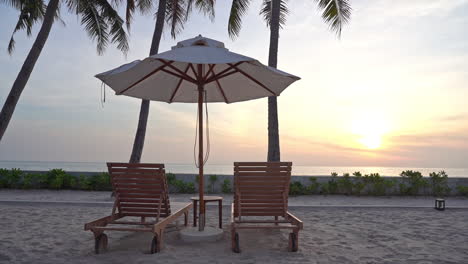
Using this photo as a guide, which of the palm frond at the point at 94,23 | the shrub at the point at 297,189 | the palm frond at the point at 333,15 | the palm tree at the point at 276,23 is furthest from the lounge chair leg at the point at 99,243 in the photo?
the palm frond at the point at 94,23

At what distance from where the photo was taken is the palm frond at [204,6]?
12672 mm

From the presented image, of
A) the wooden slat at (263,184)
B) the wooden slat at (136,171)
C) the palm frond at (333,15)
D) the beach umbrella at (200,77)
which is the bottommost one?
the wooden slat at (263,184)

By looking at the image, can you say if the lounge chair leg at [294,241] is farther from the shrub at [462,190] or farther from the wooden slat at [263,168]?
the shrub at [462,190]

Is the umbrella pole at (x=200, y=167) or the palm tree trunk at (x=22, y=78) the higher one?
the palm tree trunk at (x=22, y=78)

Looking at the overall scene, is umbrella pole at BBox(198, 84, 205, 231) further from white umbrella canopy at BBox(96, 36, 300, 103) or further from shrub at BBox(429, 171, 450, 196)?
shrub at BBox(429, 171, 450, 196)

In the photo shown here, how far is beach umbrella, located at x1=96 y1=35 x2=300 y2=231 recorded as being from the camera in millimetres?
3895

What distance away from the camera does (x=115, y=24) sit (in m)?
12.0

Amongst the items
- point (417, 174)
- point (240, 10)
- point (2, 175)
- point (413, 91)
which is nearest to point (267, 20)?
point (240, 10)

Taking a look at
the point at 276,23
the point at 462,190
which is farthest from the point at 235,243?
the point at 462,190

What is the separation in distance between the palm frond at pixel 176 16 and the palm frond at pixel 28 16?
185 inches

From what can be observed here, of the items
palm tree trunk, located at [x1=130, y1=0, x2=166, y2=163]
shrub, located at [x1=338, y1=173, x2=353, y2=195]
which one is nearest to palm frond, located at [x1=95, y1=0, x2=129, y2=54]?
palm tree trunk, located at [x1=130, y1=0, x2=166, y2=163]

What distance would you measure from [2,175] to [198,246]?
9.36 m

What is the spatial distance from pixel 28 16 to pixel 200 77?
1162 centimetres

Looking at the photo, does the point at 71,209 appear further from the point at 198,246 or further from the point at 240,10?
the point at 240,10
